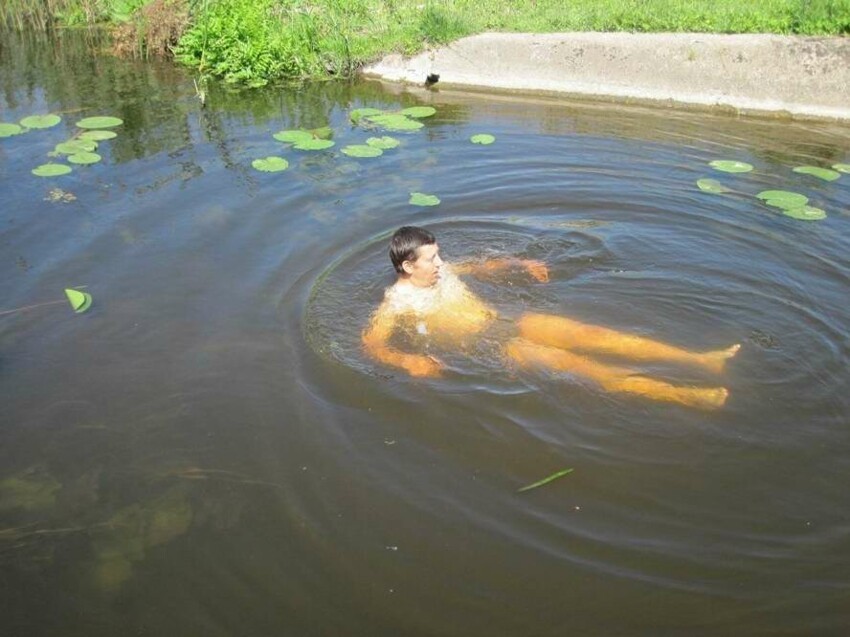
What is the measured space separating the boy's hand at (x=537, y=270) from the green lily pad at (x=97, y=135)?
575 cm

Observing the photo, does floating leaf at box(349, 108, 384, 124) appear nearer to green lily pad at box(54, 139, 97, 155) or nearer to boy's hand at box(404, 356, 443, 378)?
green lily pad at box(54, 139, 97, 155)

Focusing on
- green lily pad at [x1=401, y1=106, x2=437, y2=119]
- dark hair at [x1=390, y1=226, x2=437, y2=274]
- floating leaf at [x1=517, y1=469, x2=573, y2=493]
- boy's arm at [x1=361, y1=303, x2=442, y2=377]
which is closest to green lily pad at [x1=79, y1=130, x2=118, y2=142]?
green lily pad at [x1=401, y1=106, x2=437, y2=119]

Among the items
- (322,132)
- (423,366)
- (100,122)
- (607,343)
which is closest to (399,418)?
(423,366)

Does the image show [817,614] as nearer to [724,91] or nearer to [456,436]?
[456,436]

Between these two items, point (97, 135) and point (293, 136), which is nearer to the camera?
point (97, 135)

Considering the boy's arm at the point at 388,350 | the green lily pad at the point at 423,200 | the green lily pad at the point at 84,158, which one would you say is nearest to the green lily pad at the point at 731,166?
the green lily pad at the point at 423,200

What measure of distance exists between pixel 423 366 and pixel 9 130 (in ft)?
23.3

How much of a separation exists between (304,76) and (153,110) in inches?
95.8

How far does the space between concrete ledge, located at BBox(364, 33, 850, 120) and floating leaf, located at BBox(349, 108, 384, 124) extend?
164 cm

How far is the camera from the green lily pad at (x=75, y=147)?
913cm

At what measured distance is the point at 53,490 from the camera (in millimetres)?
4371

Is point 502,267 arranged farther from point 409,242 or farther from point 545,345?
point 545,345

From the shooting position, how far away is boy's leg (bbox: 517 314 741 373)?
17.0 feet

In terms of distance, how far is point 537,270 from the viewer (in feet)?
21.4
